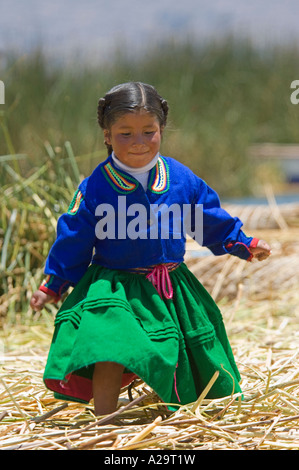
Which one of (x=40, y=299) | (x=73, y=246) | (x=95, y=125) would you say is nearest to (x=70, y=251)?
(x=73, y=246)

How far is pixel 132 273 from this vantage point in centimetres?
187

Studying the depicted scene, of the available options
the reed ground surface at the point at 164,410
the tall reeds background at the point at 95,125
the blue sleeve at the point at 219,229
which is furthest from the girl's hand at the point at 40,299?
the tall reeds background at the point at 95,125

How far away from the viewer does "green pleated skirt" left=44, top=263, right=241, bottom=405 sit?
171 centimetres

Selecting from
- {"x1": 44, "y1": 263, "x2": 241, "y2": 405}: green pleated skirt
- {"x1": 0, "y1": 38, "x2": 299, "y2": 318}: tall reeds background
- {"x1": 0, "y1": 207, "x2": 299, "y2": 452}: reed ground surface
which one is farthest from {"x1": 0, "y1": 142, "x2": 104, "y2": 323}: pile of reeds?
{"x1": 44, "y1": 263, "x2": 241, "y2": 405}: green pleated skirt

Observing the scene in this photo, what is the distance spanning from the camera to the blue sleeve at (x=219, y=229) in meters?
1.96

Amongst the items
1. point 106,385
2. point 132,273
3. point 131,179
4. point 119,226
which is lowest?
point 106,385

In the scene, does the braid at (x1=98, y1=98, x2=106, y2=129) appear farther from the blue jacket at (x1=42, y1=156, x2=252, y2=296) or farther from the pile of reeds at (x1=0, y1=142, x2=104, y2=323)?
the pile of reeds at (x1=0, y1=142, x2=104, y2=323)

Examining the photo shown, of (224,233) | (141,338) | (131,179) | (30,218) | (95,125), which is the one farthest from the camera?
(30,218)

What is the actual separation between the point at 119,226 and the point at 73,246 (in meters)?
0.14

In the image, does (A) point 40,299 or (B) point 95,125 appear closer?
(A) point 40,299

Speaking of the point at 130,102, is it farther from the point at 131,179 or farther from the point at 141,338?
the point at 141,338

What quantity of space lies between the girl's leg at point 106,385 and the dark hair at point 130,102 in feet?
2.10

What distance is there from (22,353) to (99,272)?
93cm
